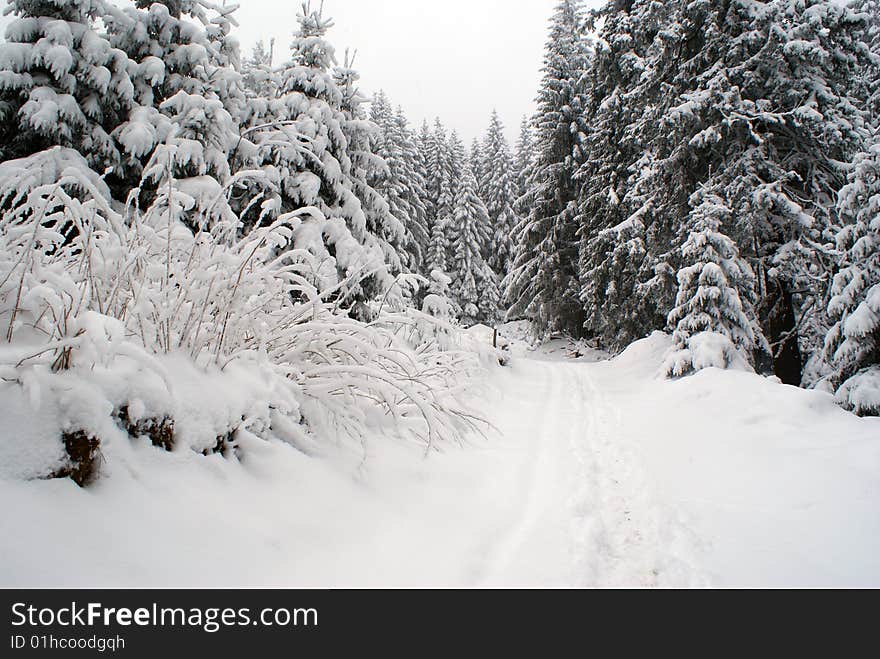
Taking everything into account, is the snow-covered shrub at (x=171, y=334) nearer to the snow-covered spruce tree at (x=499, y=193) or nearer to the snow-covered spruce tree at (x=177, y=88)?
the snow-covered spruce tree at (x=177, y=88)

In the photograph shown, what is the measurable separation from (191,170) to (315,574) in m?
8.82

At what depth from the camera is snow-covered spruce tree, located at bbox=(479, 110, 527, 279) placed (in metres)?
33.6

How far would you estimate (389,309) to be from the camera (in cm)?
580

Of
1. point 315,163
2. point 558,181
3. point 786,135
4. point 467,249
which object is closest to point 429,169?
point 467,249

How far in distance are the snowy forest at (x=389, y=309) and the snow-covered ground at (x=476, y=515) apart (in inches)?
0.7

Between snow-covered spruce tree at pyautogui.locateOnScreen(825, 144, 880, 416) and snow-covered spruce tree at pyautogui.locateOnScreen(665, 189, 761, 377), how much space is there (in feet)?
7.06

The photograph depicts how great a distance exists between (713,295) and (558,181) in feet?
49.1

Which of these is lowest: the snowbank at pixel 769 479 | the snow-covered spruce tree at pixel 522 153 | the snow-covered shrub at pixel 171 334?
the snowbank at pixel 769 479

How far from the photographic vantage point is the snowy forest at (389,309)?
5.89 feet

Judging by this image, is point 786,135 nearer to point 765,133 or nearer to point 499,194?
point 765,133

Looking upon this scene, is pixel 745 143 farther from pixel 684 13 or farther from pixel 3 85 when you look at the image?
pixel 3 85

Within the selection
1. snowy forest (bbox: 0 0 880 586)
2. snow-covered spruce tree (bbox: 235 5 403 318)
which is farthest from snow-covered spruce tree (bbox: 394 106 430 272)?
snow-covered spruce tree (bbox: 235 5 403 318)

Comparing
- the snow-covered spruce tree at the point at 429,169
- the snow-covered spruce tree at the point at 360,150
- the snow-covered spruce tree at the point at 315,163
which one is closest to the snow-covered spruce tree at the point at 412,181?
the snow-covered spruce tree at the point at 429,169

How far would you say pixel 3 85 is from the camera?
22.8 ft
